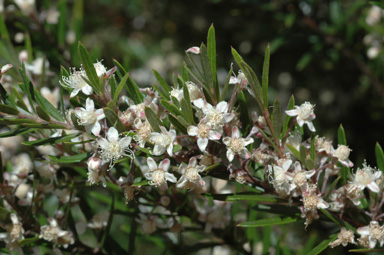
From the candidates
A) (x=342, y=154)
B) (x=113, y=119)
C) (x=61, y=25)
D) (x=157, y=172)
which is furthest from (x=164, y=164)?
(x=61, y=25)

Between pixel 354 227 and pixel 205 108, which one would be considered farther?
pixel 354 227

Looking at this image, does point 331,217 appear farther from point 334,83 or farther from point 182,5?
point 182,5

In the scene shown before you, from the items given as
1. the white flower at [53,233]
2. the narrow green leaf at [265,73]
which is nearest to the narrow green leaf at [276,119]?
the narrow green leaf at [265,73]

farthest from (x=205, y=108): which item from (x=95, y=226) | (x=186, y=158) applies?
(x=95, y=226)

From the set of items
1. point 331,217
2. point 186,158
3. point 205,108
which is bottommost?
point 331,217

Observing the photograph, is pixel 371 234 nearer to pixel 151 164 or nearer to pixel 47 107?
pixel 151 164

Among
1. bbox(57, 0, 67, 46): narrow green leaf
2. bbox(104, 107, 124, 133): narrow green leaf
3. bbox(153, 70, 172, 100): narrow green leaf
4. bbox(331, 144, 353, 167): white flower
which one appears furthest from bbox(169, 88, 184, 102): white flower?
bbox(57, 0, 67, 46): narrow green leaf

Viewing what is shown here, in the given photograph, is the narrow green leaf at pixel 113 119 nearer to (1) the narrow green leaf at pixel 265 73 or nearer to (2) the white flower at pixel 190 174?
(2) the white flower at pixel 190 174
